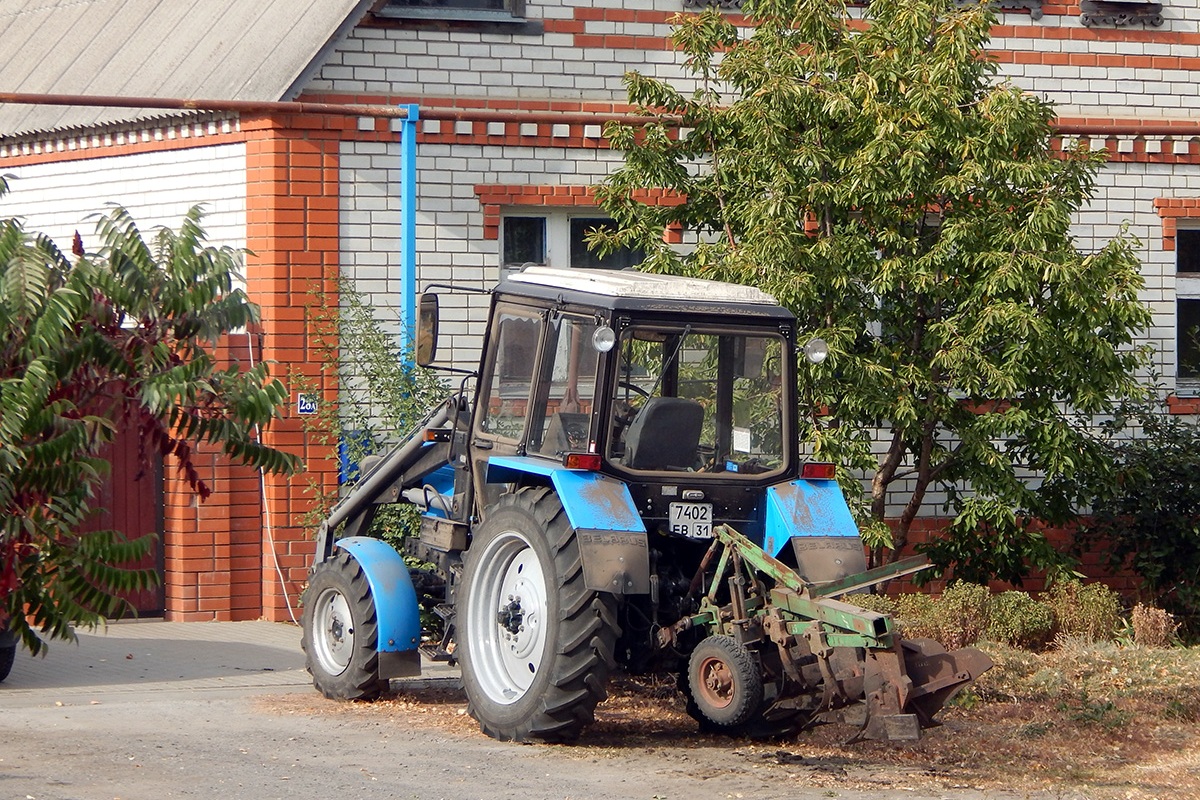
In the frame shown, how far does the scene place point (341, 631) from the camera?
31.1 ft

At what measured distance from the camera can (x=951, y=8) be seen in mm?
12406

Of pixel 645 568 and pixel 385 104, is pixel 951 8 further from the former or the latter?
pixel 645 568

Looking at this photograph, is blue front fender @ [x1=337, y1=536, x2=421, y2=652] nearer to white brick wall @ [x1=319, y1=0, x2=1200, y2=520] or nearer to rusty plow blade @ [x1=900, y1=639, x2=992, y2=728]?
rusty plow blade @ [x1=900, y1=639, x2=992, y2=728]

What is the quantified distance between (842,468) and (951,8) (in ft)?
12.2

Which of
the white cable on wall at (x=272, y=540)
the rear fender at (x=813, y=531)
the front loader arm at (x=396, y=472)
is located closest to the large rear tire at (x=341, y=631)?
the front loader arm at (x=396, y=472)

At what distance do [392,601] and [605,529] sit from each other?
1.82 metres

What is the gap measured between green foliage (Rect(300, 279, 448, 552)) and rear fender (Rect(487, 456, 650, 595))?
13.1ft

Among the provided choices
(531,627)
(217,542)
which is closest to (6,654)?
(217,542)

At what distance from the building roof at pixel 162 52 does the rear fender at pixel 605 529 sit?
5.55m

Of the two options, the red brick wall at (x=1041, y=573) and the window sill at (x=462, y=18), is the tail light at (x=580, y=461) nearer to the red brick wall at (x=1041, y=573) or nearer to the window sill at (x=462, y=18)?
the red brick wall at (x=1041, y=573)

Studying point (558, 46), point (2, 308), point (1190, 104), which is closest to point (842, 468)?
point (558, 46)

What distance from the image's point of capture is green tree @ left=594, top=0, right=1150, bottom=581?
36.4ft

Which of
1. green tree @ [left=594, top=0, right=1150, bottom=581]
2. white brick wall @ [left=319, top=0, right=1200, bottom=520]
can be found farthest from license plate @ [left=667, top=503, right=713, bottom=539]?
white brick wall @ [left=319, top=0, right=1200, bottom=520]

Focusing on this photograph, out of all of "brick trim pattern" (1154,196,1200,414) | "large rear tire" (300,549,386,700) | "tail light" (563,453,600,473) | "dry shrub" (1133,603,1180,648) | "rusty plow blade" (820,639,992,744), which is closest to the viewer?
"rusty plow blade" (820,639,992,744)
